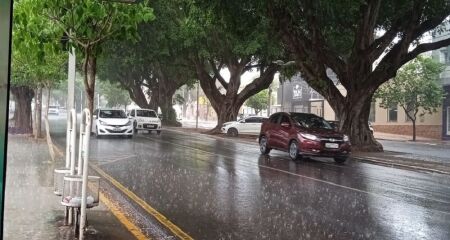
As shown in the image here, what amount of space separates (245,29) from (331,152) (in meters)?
7.00

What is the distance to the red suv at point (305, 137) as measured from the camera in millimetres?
17031

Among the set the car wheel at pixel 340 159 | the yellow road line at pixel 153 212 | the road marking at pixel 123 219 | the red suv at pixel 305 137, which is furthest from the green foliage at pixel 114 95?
the road marking at pixel 123 219

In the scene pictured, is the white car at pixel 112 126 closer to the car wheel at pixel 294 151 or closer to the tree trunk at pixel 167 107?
the car wheel at pixel 294 151

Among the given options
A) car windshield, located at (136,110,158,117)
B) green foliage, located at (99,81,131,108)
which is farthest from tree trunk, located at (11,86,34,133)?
green foliage, located at (99,81,131,108)

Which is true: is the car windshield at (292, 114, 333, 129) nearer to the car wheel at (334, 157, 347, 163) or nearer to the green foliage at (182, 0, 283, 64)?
the car wheel at (334, 157, 347, 163)

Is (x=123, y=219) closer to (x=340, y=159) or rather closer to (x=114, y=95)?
(x=340, y=159)

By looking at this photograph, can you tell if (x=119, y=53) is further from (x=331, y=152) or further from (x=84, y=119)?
(x=84, y=119)

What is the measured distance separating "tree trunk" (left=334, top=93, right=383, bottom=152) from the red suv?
4.09 meters

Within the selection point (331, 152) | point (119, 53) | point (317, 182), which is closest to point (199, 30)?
point (119, 53)

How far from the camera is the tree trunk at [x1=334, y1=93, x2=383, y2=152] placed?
2230cm

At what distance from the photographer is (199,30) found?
28.2 meters

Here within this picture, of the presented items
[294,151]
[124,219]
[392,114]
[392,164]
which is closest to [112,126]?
[294,151]

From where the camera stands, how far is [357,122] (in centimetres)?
2252

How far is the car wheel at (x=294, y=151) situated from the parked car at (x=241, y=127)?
17105mm
